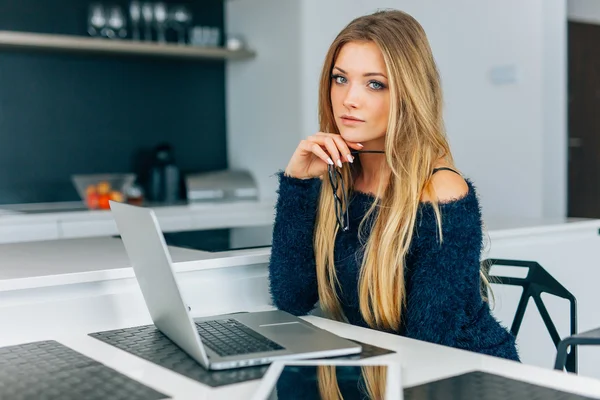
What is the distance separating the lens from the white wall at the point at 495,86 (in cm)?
354

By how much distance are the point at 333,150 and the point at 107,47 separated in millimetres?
2503

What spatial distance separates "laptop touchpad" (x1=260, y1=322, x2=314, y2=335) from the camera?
1.33 m

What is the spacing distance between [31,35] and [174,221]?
1.11 meters

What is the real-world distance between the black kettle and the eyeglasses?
2444 mm

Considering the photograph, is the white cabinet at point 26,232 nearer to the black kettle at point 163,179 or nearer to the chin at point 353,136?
the black kettle at point 163,179

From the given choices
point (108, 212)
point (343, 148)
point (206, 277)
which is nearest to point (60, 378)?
point (206, 277)

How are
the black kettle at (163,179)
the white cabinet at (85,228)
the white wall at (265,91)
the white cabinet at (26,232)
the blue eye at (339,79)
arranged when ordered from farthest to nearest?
the black kettle at (163,179) → the white wall at (265,91) → the white cabinet at (85,228) → the white cabinet at (26,232) → the blue eye at (339,79)

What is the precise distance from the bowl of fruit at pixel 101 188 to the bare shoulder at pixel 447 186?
2.43 meters

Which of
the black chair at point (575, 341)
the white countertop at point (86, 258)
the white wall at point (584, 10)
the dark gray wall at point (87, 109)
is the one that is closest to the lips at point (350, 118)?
the white countertop at point (86, 258)

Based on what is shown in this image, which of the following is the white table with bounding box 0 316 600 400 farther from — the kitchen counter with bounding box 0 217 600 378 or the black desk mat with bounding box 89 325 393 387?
the kitchen counter with bounding box 0 217 600 378

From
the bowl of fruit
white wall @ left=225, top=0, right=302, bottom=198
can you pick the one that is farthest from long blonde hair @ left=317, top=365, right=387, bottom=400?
white wall @ left=225, top=0, right=302, bottom=198

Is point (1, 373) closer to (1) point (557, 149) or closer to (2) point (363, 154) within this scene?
(2) point (363, 154)

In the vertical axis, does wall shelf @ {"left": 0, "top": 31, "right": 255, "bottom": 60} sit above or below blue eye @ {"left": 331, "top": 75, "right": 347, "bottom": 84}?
above

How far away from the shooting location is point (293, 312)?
5.58 ft
